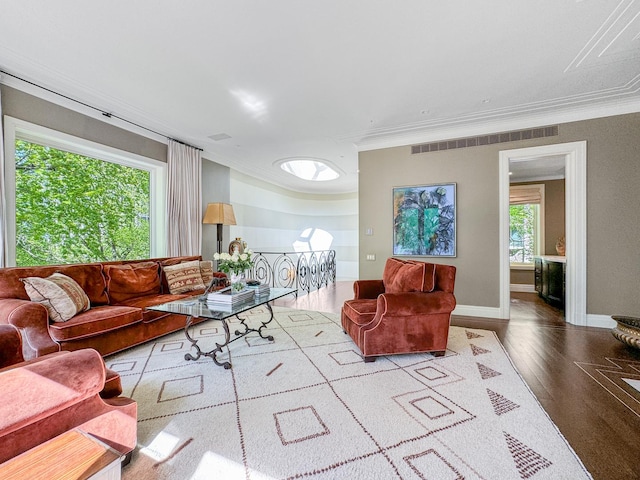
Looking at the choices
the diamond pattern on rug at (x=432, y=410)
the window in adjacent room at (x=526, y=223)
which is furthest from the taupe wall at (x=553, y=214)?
the diamond pattern on rug at (x=432, y=410)

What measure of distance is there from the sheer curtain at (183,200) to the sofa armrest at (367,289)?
311 cm

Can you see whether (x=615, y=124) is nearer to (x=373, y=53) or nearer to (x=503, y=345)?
(x=503, y=345)

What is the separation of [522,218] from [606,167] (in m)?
3.20

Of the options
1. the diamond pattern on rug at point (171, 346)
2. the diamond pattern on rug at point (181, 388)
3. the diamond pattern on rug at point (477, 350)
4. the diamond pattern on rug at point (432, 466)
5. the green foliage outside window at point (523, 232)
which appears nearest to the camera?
the diamond pattern on rug at point (432, 466)

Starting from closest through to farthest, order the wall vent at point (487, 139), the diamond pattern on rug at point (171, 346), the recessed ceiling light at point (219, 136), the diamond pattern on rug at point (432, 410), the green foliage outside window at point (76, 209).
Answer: the diamond pattern on rug at point (432, 410) → the diamond pattern on rug at point (171, 346) → the green foliage outside window at point (76, 209) → the wall vent at point (487, 139) → the recessed ceiling light at point (219, 136)

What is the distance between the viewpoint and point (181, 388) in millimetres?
2104

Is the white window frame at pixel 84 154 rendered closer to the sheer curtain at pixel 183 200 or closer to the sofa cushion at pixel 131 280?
the sheer curtain at pixel 183 200

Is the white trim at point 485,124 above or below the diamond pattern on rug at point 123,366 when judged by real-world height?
above

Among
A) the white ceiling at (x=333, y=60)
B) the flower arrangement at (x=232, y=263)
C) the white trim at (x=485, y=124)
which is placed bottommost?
the flower arrangement at (x=232, y=263)

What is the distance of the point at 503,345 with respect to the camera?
2.98m

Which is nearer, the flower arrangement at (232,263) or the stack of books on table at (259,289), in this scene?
the flower arrangement at (232,263)

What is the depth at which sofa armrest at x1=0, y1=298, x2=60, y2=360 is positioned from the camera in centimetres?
206

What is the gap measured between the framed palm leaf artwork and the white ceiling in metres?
0.97

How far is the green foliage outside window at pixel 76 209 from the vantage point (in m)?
3.12
